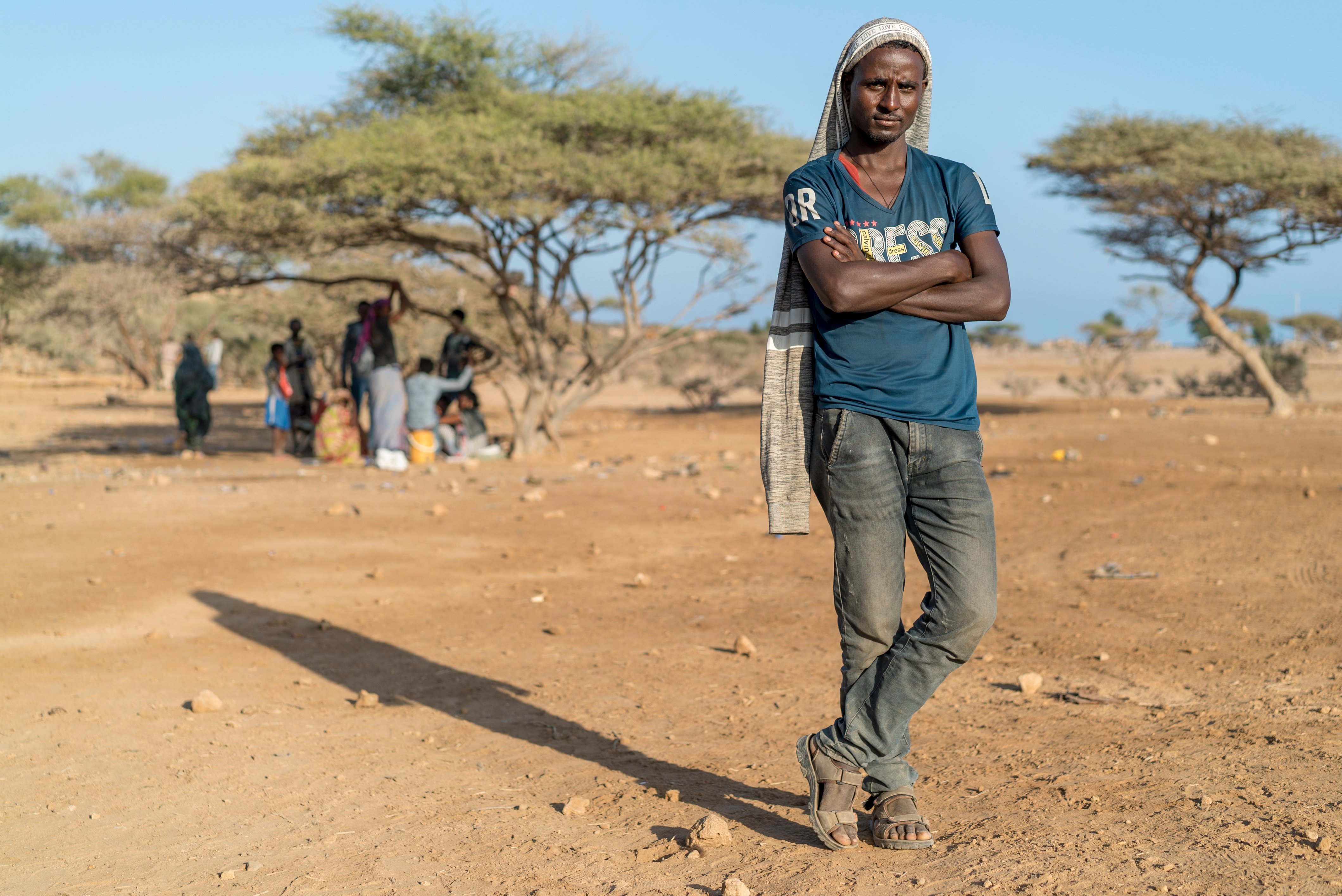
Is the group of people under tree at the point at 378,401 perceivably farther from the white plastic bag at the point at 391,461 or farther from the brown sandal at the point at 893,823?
the brown sandal at the point at 893,823

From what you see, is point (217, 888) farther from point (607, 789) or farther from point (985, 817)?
point (985, 817)

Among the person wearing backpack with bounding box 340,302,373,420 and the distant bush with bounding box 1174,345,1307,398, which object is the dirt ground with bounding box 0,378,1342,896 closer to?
the person wearing backpack with bounding box 340,302,373,420

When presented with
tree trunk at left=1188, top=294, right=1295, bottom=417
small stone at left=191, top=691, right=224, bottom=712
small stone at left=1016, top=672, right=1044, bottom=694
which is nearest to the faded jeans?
small stone at left=1016, top=672, right=1044, bottom=694

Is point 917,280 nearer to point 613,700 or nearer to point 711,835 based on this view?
point 711,835

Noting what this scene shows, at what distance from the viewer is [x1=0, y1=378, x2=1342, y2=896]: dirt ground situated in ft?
8.58

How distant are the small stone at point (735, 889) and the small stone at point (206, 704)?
8.19 ft

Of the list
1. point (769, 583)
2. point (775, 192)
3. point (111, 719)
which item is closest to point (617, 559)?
point (769, 583)

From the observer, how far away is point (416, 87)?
1491cm

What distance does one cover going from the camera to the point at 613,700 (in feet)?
13.7

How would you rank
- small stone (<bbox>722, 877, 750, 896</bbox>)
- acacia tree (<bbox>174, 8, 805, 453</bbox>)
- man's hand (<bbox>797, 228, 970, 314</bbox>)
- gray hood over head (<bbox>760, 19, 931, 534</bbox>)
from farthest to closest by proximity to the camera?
acacia tree (<bbox>174, 8, 805, 453</bbox>) < gray hood over head (<bbox>760, 19, 931, 534</bbox>) < man's hand (<bbox>797, 228, 970, 314</bbox>) < small stone (<bbox>722, 877, 750, 896</bbox>)

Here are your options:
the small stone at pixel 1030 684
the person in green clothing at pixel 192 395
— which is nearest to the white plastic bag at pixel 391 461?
the person in green clothing at pixel 192 395

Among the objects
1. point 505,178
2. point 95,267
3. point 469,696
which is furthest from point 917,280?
point 95,267

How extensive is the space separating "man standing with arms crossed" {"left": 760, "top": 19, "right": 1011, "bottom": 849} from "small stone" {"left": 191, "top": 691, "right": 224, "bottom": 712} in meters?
2.49

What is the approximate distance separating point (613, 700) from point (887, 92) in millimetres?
2544
